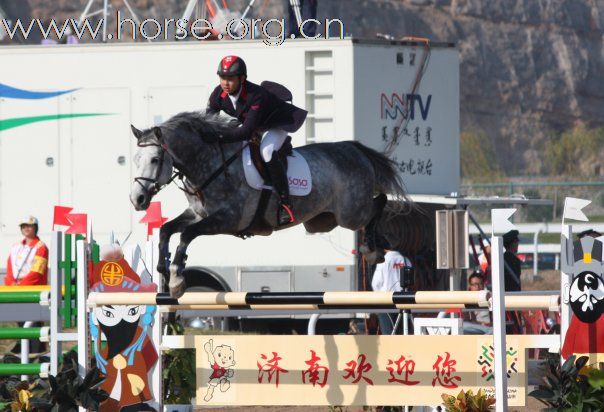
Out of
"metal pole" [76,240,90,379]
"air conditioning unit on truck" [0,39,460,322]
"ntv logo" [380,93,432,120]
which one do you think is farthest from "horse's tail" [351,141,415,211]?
"ntv logo" [380,93,432,120]

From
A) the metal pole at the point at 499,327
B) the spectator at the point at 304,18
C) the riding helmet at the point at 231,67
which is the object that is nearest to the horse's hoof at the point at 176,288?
the riding helmet at the point at 231,67

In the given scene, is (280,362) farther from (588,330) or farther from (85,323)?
(588,330)

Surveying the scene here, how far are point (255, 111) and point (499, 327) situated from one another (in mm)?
2049

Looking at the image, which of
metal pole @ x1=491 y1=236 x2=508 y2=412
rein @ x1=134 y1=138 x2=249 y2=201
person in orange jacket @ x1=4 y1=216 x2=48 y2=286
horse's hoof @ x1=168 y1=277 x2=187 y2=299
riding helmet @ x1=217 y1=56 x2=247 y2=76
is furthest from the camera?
person in orange jacket @ x1=4 y1=216 x2=48 y2=286

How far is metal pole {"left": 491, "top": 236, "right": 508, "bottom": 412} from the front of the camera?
19.1 feet

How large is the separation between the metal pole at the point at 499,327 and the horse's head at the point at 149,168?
1.94 metres

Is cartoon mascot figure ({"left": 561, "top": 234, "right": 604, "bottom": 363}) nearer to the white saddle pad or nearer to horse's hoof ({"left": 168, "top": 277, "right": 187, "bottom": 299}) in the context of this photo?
the white saddle pad

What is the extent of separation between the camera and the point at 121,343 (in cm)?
694

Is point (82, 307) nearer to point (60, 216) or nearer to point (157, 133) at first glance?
point (157, 133)

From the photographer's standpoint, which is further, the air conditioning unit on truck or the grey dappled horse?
the air conditioning unit on truck

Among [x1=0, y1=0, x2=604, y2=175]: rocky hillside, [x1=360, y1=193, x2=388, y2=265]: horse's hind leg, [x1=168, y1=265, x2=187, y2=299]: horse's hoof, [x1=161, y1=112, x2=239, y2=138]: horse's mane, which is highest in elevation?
[x1=0, y1=0, x2=604, y2=175]: rocky hillside

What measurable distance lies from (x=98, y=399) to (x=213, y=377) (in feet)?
1.98

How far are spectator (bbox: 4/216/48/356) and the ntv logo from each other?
3948 mm

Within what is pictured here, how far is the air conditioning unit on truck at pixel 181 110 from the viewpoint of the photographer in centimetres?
1285
